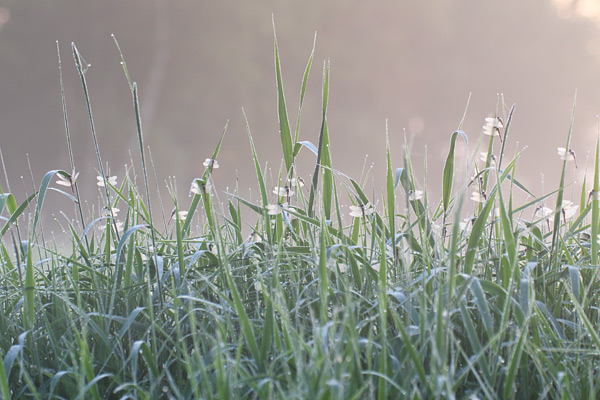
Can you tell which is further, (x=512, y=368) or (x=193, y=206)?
(x=193, y=206)

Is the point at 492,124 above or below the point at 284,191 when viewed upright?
above

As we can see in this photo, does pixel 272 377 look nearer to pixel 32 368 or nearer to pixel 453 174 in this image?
pixel 32 368

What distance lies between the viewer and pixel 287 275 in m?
2.02

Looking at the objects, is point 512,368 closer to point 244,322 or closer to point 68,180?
point 244,322

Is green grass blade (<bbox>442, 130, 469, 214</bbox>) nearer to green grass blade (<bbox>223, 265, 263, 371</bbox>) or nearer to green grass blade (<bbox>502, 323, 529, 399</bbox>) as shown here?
green grass blade (<bbox>502, 323, 529, 399</bbox>)

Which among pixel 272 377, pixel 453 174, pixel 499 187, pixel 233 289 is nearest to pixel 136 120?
pixel 233 289

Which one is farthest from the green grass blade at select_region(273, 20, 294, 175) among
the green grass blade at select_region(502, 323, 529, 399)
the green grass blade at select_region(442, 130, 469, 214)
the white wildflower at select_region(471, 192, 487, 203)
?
the green grass blade at select_region(502, 323, 529, 399)

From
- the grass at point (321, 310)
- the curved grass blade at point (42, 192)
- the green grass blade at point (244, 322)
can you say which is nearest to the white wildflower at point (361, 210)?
the grass at point (321, 310)

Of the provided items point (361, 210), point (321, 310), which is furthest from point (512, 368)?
point (361, 210)

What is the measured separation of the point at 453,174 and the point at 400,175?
320 mm

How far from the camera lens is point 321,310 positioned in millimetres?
1151

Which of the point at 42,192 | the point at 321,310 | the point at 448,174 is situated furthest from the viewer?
the point at 448,174

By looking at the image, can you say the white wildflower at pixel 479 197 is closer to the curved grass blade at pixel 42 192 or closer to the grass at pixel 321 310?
the grass at pixel 321 310

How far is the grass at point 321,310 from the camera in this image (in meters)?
1.18
